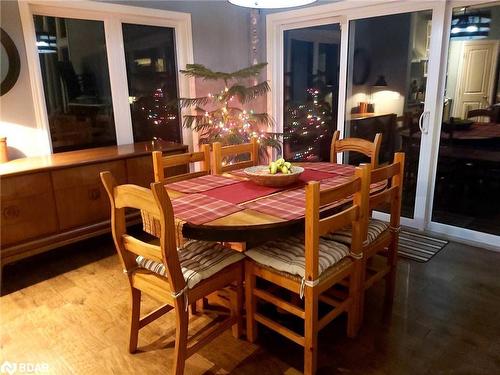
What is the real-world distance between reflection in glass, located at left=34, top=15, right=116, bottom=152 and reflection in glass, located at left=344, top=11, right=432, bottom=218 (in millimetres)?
2342

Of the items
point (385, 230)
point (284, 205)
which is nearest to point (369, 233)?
point (385, 230)

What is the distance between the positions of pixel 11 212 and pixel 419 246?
306 centimetres

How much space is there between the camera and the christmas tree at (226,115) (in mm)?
3551

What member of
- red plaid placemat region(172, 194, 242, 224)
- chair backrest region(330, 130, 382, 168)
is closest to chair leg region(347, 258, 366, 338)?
red plaid placemat region(172, 194, 242, 224)

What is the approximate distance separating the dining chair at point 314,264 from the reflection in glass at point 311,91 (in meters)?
2.24

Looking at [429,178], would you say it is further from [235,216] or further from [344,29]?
[235,216]

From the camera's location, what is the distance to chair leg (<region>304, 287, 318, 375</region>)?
64.4 inches

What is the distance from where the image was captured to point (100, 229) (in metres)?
2.99

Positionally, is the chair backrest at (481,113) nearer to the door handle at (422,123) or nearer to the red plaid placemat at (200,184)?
the door handle at (422,123)

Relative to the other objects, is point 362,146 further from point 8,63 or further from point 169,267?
point 8,63

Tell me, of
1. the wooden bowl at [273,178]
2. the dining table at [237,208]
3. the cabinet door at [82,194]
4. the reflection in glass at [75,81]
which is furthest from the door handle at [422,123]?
the reflection in glass at [75,81]

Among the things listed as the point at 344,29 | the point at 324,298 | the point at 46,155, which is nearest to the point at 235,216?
the point at 324,298

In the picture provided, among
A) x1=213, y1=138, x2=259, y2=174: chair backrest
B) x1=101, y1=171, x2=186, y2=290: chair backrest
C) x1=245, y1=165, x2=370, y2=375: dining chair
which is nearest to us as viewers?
x1=101, y1=171, x2=186, y2=290: chair backrest

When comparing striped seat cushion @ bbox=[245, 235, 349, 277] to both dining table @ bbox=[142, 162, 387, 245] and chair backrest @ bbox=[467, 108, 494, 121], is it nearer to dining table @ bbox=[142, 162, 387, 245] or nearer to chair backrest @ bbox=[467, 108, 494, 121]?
dining table @ bbox=[142, 162, 387, 245]
